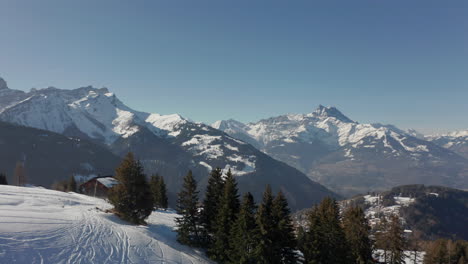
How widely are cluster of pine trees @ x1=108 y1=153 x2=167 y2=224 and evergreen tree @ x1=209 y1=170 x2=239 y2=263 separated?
12.7 metres

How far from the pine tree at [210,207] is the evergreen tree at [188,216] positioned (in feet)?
3.97

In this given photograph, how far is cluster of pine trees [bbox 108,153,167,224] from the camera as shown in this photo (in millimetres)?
45000

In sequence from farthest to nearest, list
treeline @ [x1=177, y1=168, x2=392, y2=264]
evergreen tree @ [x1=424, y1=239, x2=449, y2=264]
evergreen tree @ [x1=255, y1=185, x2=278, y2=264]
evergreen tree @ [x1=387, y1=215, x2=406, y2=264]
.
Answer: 1. evergreen tree @ [x1=424, y1=239, x2=449, y2=264]
2. evergreen tree @ [x1=387, y1=215, x2=406, y2=264]
3. treeline @ [x1=177, y1=168, x2=392, y2=264]
4. evergreen tree @ [x1=255, y1=185, x2=278, y2=264]

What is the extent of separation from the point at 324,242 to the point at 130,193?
30452 mm

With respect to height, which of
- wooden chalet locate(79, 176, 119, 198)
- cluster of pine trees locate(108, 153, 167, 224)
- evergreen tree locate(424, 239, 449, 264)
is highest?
cluster of pine trees locate(108, 153, 167, 224)

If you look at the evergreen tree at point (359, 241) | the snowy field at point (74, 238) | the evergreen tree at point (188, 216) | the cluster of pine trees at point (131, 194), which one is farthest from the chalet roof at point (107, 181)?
the evergreen tree at point (359, 241)

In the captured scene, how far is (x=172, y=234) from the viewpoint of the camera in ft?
160

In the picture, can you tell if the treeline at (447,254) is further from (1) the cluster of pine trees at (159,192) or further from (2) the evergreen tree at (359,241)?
(1) the cluster of pine trees at (159,192)

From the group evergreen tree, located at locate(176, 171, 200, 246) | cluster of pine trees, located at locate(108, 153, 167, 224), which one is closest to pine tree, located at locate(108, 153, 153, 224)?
cluster of pine trees, located at locate(108, 153, 167, 224)

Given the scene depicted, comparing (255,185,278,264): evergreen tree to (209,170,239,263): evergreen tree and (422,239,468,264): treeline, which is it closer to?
(209,170,239,263): evergreen tree

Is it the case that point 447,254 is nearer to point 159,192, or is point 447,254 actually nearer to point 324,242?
point 324,242

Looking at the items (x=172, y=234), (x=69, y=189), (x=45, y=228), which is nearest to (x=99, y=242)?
(x=45, y=228)

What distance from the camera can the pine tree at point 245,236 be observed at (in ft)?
123

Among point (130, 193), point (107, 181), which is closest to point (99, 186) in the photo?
point (107, 181)
